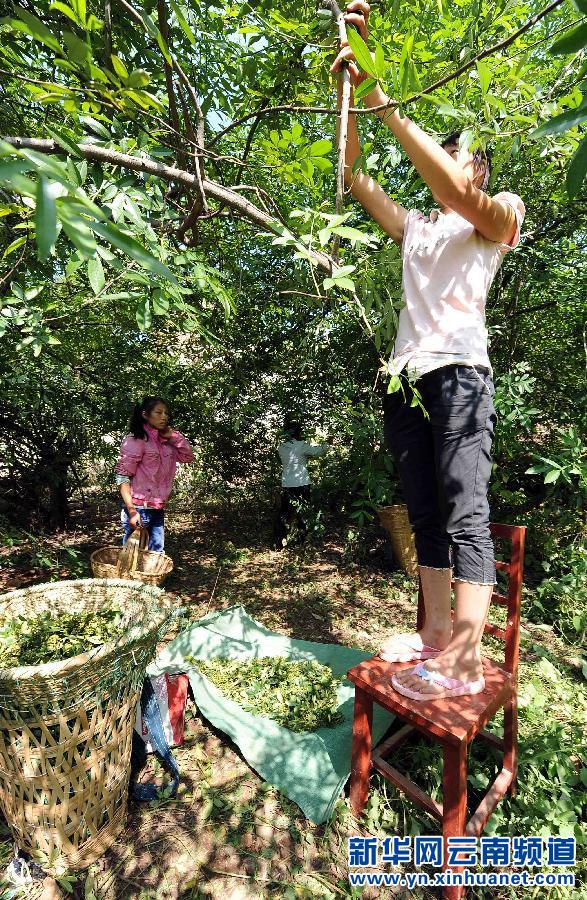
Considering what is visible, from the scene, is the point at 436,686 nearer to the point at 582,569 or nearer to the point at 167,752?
the point at 167,752

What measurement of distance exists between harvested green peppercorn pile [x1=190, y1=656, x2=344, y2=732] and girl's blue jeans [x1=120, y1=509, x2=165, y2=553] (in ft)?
5.04

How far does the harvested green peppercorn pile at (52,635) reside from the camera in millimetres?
1726

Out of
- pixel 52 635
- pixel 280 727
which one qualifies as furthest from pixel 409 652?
pixel 52 635

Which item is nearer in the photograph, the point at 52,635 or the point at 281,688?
the point at 52,635

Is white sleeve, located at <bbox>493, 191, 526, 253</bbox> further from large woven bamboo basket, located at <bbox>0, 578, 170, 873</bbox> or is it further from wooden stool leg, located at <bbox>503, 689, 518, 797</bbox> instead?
large woven bamboo basket, located at <bbox>0, 578, 170, 873</bbox>

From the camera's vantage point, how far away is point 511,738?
179 cm

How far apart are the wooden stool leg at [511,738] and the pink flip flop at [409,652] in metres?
0.34

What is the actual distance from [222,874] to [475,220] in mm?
2297

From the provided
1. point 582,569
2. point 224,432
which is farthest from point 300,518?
point 582,569

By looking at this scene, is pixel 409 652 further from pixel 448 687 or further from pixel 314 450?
pixel 314 450

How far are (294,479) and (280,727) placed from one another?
2.56 m

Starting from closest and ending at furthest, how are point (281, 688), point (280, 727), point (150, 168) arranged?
1. point (150, 168)
2. point (280, 727)
3. point (281, 688)

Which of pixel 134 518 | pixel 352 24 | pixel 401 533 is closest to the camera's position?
pixel 352 24

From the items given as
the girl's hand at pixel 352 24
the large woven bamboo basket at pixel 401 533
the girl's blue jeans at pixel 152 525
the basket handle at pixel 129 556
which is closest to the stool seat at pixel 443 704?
the girl's hand at pixel 352 24
